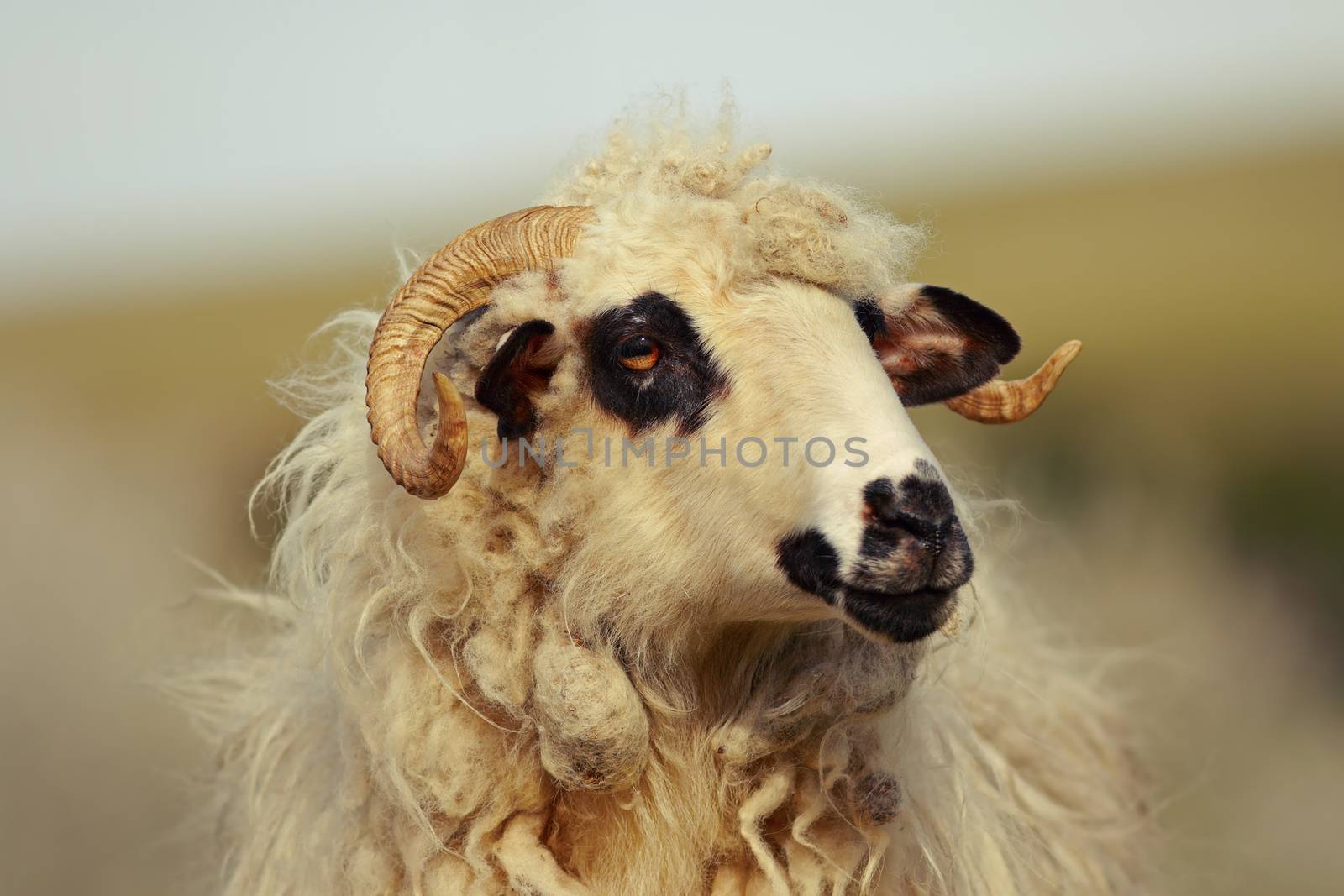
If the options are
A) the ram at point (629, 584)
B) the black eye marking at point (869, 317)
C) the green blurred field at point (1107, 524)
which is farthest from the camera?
the green blurred field at point (1107, 524)

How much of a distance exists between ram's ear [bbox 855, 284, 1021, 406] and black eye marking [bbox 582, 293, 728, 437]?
2.10 ft

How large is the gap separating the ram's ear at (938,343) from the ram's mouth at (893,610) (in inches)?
36.0

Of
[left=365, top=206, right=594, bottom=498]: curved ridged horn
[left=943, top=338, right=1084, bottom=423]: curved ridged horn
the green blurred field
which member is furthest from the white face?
the green blurred field

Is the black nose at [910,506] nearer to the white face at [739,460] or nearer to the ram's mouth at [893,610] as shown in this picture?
the white face at [739,460]

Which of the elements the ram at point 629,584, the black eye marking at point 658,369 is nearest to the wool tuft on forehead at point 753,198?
the ram at point 629,584

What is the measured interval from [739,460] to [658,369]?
0.93 ft

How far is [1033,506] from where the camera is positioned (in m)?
12.3

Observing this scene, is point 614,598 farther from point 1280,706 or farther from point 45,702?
point 1280,706

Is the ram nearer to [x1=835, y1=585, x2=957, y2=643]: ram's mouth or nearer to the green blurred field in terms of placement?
[x1=835, y1=585, x2=957, y2=643]: ram's mouth

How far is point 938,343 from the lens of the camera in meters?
3.31

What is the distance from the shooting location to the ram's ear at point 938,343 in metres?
3.23

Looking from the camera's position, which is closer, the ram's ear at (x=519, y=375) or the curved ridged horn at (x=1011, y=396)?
the ram's ear at (x=519, y=375)

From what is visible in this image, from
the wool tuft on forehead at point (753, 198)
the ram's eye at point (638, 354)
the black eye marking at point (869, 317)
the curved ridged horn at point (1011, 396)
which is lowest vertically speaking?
the curved ridged horn at point (1011, 396)

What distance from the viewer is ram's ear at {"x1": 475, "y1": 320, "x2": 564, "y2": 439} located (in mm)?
2799
